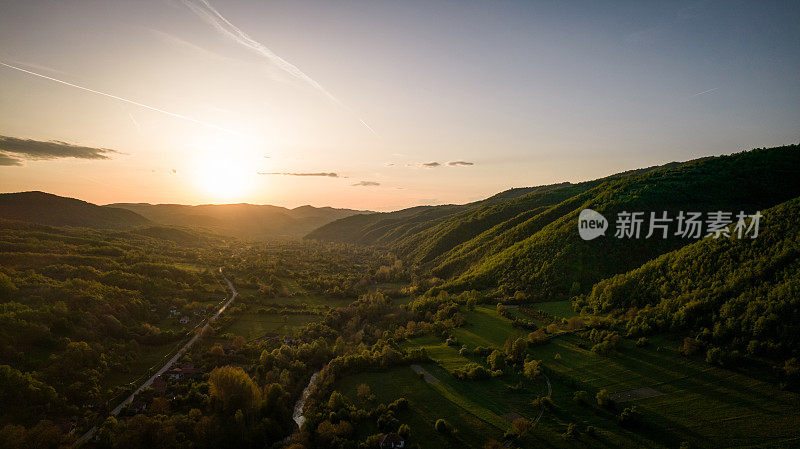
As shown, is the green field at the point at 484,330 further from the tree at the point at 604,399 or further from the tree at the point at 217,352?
the tree at the point at 217,352

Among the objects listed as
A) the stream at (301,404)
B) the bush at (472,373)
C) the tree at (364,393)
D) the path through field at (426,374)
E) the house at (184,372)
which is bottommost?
the stream at (301,404)

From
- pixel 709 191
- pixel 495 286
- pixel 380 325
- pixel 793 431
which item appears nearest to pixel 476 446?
pixel 793 431

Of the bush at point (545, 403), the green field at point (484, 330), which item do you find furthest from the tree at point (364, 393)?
the bush at point (545, 403)

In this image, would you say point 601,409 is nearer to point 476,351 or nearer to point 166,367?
point 476,351

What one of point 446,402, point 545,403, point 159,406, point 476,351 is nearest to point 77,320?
point 159,406

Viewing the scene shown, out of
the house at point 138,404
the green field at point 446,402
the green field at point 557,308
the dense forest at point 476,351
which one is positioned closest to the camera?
the dense forest at point 476,351

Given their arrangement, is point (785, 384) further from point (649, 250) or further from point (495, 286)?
point (495, 286)
